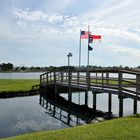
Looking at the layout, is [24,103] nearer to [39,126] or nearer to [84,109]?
[84,109]

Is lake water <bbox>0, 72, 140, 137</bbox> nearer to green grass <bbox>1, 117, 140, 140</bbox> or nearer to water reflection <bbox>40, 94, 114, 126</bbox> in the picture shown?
water reflection <bbox>40, 94, 114, 126</bbox>

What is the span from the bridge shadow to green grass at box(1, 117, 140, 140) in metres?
4.64

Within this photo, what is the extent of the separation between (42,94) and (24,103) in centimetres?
766

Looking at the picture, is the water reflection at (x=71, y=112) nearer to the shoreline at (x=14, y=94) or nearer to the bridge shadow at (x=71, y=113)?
the bridge shadow at (x=71, y=113)

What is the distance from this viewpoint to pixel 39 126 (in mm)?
17500

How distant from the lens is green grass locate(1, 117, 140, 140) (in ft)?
33.6

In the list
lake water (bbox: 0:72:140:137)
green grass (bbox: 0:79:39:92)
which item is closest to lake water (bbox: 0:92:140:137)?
lake water (bbox: 0:72:140:137)

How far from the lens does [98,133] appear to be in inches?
424

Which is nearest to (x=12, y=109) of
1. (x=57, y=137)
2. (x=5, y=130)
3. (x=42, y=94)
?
(x=5, y=130)

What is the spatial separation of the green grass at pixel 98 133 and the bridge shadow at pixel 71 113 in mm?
4642

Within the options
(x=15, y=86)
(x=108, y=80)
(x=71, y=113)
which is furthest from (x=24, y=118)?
(x=15, y=86)

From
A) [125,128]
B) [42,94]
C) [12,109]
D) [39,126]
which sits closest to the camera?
[125,128]

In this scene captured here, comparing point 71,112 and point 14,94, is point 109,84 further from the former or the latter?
point 14,94

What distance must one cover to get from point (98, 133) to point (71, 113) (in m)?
11.5
